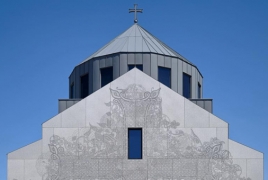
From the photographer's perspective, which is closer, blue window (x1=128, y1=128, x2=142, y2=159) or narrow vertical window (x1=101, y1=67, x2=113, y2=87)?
blue window (x1=128, y1=128, x2=142, y2=159)

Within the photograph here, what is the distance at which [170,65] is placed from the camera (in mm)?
37844

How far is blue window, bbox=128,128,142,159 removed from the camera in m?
31.9

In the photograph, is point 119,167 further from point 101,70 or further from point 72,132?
point 101,70

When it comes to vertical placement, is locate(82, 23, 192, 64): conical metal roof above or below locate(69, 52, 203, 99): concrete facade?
above

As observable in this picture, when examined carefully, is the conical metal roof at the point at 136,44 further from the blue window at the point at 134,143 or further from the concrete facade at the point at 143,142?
the blue window at the point at 134,143

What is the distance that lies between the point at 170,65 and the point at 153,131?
7.00m

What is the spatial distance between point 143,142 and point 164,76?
22.2ft

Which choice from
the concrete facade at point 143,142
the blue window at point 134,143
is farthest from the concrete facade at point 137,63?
the blue window at point 134,143

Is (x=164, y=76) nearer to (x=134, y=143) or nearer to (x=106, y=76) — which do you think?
(x=106, y=76)

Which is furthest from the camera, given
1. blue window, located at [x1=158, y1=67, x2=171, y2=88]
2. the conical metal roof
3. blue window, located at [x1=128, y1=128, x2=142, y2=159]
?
the conical metal roof

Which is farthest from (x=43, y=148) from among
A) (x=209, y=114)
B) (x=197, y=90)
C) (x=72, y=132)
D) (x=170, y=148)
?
(x=197, y=90)

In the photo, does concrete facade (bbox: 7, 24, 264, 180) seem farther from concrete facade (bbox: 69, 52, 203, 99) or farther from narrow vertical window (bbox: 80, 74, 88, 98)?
narrow vertical window (bbox: 80, 74, 88, 98)

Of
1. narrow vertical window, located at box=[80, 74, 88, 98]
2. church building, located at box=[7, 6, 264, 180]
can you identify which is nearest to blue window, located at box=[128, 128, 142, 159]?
church building, located at box=[7, 6, 264, 180]

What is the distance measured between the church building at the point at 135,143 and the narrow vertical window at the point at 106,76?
4432 mm
